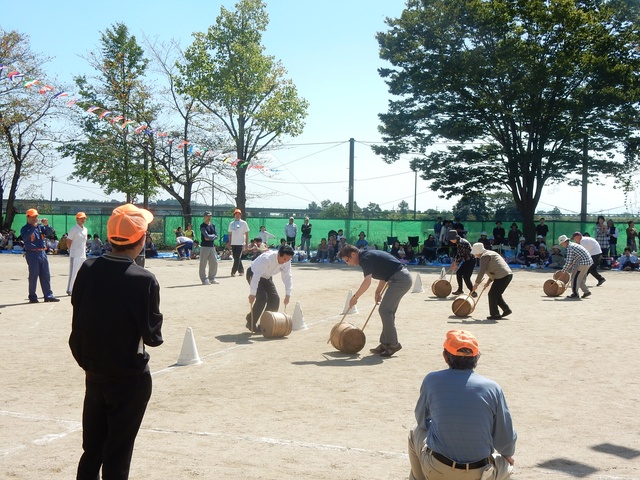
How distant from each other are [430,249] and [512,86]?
9251 millimetres

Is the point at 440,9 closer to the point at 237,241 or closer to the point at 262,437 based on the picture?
the point at 237,241

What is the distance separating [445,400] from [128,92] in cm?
4269

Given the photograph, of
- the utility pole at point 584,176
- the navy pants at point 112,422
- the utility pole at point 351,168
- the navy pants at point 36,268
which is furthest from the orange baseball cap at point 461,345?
the utility pole at point 351,168

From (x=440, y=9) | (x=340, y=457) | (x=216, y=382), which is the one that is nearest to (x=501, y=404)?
(x=340, y=457)

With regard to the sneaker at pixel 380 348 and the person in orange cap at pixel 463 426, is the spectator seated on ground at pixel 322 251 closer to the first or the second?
the sneaker at pixel 380 348

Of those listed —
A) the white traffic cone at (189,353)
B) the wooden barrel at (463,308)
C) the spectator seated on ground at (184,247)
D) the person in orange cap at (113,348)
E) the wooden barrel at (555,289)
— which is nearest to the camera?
the person in orange cap at (113,348)

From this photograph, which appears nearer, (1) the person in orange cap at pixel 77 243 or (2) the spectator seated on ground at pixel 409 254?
(1) the person in orange cap at pixel 77 243

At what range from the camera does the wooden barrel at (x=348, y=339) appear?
1066cm

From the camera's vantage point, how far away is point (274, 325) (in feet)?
39.1

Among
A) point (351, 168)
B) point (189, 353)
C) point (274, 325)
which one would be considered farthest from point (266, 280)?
point (351, 168)

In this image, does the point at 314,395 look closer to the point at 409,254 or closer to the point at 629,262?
the point at 629,262

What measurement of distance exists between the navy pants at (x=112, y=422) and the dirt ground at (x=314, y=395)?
1.35 m

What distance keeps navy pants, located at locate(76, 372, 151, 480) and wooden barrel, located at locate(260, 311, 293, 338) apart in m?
7.62

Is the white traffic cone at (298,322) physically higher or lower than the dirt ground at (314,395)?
higher
